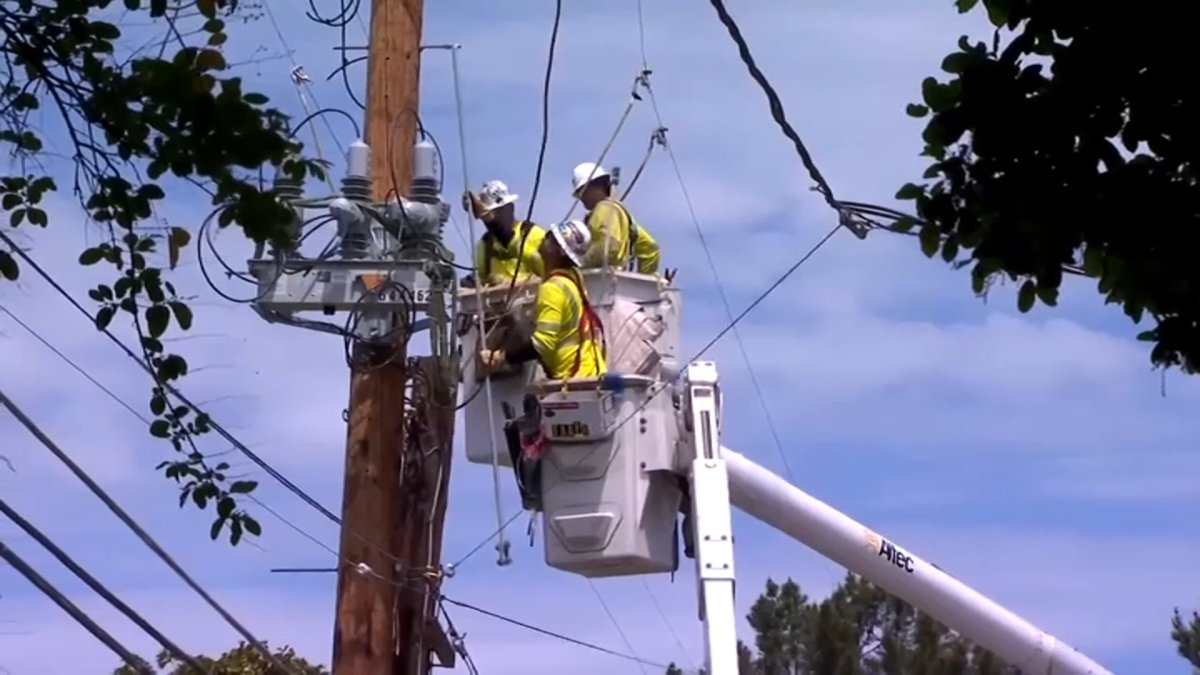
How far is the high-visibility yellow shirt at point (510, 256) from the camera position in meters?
11.0

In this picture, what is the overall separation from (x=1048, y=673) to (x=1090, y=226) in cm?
928

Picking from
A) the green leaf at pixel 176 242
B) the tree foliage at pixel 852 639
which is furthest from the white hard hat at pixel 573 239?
the tree foliage at pixel 852 639

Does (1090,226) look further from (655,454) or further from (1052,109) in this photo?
(655,454)

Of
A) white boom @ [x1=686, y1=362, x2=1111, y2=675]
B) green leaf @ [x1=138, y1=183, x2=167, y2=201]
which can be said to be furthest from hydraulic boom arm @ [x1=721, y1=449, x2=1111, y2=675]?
green leaf @ [x1=138, y1=183, x2=167, y2=201]

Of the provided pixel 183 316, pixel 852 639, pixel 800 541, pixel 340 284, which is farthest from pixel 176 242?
pixel 852 639

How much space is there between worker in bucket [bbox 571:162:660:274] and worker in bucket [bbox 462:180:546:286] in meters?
0.30

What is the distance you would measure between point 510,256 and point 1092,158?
6667 mm

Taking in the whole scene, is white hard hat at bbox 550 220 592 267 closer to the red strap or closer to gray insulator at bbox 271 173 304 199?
the red strap

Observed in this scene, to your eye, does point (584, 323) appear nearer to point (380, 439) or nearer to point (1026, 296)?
point (380, 439)

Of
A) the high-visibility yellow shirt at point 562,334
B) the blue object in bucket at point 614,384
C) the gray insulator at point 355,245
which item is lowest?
the blue object in bucket at point 614,384

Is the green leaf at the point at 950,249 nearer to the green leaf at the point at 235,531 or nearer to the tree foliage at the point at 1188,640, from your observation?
the green leaf at the point at 235,531

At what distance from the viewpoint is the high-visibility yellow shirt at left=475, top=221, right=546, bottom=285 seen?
11039mm

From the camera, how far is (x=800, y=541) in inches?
501

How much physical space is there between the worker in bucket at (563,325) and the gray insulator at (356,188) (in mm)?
1015
